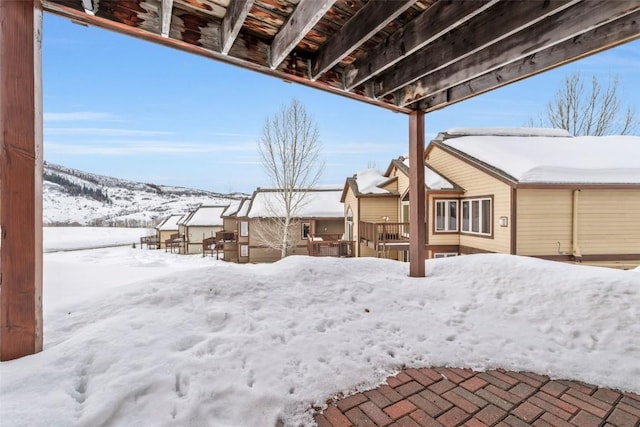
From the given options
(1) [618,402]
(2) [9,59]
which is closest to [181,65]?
(2) [9,59]

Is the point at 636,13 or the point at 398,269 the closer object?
the point at 636,13

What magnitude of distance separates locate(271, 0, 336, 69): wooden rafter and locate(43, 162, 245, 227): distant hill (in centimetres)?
3221

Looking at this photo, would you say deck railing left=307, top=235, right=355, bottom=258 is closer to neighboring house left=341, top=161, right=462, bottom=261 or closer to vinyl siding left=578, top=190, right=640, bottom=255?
neighboring house left=341, top=161, right=462, bottom=261

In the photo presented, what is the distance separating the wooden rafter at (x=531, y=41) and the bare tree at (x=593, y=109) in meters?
18.5

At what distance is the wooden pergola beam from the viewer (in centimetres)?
210

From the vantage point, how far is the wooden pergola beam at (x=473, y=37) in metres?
2.10

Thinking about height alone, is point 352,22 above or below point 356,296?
above

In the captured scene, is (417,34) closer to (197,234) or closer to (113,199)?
(197,234)

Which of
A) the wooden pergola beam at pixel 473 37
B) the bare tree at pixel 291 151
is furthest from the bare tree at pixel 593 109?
the wooden pergola beam at pixel 473 37

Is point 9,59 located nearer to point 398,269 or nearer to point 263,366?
point 263,366

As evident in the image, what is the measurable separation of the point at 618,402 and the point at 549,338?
0.70 meters

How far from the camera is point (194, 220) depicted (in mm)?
26438

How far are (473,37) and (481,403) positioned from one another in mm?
2898

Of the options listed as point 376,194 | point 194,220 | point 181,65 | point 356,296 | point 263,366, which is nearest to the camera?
point 263,366
